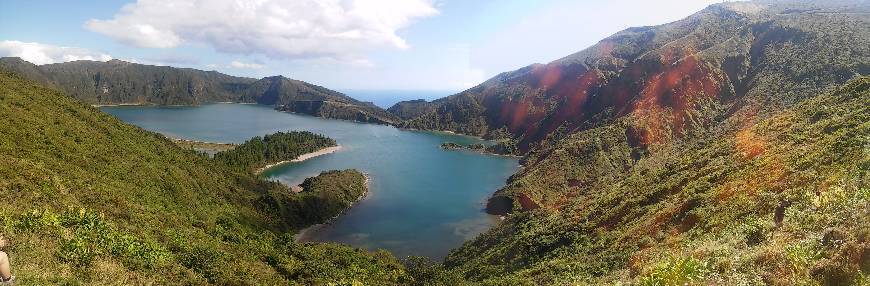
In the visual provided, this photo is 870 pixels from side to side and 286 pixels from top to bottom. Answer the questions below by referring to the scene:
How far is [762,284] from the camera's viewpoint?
625 inches

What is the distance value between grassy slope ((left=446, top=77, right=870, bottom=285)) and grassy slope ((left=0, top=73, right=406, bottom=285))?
16678 millimetres

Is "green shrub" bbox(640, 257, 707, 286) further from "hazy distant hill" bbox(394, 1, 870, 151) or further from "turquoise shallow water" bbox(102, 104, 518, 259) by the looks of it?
"hazy distant hill" bbox(394, 1, 870, 151)

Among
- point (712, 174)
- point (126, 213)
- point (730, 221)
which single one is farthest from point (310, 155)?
point (730, 221)

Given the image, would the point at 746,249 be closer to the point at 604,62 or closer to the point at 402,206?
the point at 402,206

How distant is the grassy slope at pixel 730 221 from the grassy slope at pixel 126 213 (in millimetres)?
16678

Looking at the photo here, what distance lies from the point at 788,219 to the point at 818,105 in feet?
143

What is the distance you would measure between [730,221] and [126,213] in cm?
4603

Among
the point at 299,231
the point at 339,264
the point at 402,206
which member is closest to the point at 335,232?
the point at 299,231

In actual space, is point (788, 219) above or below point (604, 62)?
below

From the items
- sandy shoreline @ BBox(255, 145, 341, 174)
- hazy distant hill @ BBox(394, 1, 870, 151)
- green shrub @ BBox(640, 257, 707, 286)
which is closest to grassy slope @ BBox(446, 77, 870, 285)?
green shrub @ BBox(640, 257, 707, 286)

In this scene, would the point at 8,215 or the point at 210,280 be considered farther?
the point at 210,280

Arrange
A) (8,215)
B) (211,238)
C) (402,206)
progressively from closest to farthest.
Result: (8,215) → (211,238) → (402,206)

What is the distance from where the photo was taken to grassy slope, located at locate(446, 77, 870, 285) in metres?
17.0

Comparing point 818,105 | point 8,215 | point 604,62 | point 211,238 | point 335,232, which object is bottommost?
point 335,232
